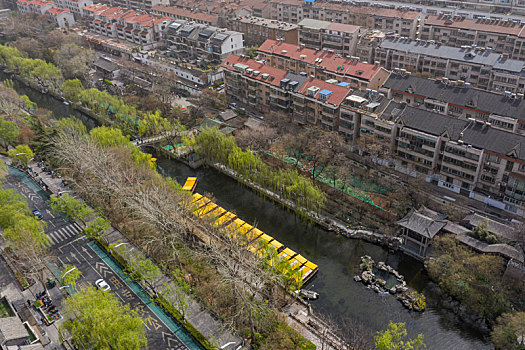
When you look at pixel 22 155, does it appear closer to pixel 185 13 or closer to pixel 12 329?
pixel 12 329

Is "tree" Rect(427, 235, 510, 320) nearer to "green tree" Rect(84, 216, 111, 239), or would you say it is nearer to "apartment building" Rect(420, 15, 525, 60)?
"green tree" Rect(84, 216, 111, 239)

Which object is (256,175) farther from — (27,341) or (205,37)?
(205,37)

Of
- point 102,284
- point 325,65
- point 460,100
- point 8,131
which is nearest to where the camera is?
point 102,284

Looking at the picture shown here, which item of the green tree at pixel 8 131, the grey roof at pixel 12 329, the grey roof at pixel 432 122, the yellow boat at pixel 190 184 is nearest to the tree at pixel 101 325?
the grey roof at pixel 12 329

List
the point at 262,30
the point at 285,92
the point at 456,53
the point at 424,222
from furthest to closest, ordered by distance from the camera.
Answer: the point at 262,30 < the point at 456,53 < the point at 285,92 < the point at 424,222

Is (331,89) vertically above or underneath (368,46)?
underneath

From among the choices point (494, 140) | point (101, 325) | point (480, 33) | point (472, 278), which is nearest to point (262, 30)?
point (480, 33)

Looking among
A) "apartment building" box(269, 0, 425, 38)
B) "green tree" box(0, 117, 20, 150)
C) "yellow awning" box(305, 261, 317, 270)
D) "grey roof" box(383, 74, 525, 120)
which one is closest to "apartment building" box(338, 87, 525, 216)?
"grey roof" box(383, 74, 525, 120)
